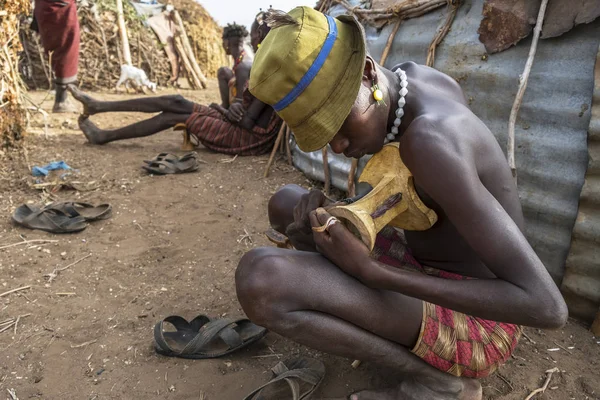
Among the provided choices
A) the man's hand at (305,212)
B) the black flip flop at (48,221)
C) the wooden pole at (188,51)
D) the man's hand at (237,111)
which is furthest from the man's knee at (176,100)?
the wooden pole at (188,51)

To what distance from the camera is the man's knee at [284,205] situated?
6.56 ft

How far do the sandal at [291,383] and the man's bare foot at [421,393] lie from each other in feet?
0.46

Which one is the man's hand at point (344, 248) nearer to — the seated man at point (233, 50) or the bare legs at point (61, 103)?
the seated man at point (233, 50)

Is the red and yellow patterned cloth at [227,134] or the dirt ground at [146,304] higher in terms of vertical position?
the red and yellow patterned cloth at [227,134]

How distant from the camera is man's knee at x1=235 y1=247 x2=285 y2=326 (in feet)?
4.60

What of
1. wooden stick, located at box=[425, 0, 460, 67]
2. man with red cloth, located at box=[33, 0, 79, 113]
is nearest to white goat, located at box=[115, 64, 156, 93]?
man with red cloth, located at box=[33, 0, 79, 113]

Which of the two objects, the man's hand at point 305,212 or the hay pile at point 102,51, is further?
the hay pile at point 102,51

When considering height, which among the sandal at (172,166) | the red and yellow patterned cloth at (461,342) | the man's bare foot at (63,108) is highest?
the red and yellow patterned cloth at (461,342)

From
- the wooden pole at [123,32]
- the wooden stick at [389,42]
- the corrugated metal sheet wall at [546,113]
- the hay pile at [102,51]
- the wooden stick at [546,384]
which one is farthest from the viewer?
the wooden pole at [123,32]

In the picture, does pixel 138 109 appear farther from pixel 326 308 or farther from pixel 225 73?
pixel 326 308

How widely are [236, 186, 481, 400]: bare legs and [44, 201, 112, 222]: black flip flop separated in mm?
1928

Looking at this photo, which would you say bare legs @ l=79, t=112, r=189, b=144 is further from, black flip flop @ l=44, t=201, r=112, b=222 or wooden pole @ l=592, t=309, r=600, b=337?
wooden pole @ l=592, t=309, r=600, b=337

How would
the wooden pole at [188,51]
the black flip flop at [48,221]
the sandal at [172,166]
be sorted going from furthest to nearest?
the wooden pole at [188,51]
the sandal at [172,166]
the black flip flop at [48,221]

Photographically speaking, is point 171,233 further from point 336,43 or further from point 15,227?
point 336,43
